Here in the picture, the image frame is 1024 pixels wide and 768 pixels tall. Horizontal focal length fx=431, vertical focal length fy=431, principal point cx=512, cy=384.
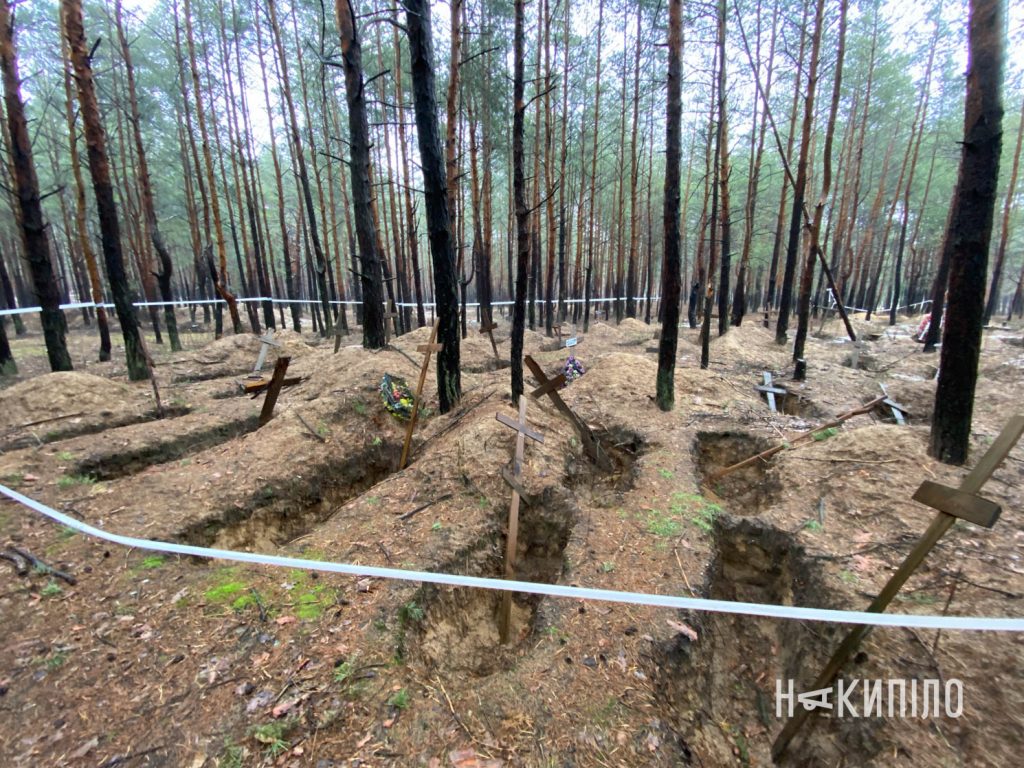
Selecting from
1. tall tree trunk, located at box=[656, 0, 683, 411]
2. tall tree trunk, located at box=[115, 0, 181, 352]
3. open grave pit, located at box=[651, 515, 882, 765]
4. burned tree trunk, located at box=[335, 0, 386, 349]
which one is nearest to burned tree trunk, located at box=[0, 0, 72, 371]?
tall tree trunk, located at box=[115, 0, 181, 352]

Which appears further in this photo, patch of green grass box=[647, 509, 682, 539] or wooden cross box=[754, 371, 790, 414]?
wooden cross box=[754, 371, 790, 414]

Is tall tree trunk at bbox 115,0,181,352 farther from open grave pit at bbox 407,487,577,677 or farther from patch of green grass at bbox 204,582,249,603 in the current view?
open grave pit at bbox 407,487,577,677

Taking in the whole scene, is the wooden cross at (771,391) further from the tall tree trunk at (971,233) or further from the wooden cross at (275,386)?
the wooden cross at (275,386)

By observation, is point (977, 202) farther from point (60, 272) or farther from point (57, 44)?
point (60, 272)

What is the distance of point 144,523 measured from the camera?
14.3ft

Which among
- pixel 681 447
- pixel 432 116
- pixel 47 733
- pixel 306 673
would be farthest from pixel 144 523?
pixel 681 447

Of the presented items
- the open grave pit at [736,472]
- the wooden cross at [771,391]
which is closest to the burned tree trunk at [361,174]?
the open grave pit at [736,472]

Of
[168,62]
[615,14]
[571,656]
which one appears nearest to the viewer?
[571,656]

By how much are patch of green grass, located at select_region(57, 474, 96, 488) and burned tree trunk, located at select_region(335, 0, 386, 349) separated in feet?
17.7

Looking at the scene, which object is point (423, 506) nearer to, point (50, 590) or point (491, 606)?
point (491, 606)

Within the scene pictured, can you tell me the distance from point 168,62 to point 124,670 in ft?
76.3

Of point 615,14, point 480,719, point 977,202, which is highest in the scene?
point 615,14

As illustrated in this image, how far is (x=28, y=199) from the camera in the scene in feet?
25.5

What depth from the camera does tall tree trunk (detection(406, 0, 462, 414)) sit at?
546 cm
